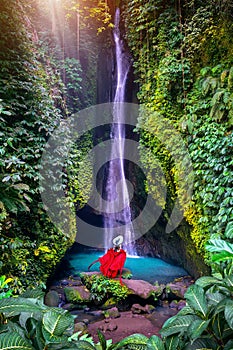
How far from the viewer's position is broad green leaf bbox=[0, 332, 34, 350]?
875 millimetres

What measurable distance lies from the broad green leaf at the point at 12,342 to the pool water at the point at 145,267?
6.41 m

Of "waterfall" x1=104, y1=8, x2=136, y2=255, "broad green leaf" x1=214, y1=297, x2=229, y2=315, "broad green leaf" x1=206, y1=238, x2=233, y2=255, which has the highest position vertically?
"waterfall" x1=104, y1=8, x2=136, y2=255

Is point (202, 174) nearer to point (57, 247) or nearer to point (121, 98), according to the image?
point (57, 247)

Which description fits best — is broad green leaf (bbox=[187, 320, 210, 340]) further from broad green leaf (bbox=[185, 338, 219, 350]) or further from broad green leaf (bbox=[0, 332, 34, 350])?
broad green leaf (bbox=[0, 332, 34, 350])

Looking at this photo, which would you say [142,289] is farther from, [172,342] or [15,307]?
[15,307]

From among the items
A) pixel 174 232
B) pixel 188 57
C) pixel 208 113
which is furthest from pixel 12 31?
pixel 174 232

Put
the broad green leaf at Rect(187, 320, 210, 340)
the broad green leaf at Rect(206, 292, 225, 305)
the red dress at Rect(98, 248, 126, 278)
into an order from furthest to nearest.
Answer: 1. the red dress at Rect(98, 248, 126, 278)
2. the broad green leaf at Rect(206, 292, 225, 305)
3. the broad green leaf at Rect(187, 320, 210, 340)

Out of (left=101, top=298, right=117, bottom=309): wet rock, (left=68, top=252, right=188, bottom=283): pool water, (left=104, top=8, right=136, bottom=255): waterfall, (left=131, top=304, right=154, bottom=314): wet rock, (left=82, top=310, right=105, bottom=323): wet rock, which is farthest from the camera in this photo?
(left=104, top=8, right=136, bottom=255): waterfall

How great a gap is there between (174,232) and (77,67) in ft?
21.5

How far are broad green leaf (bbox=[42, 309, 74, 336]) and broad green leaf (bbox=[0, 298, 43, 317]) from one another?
0.08 meters

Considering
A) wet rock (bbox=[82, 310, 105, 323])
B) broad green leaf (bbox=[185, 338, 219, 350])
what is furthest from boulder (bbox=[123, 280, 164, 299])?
broad green leaf (bbox=[185, 338, 219, 350])

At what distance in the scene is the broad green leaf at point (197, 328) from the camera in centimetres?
108

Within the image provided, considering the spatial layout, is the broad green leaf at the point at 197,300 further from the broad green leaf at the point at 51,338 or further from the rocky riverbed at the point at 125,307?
the rocky riverbed at the point at 125,307

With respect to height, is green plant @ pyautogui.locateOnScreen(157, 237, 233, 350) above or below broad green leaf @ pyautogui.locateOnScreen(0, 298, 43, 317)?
below
